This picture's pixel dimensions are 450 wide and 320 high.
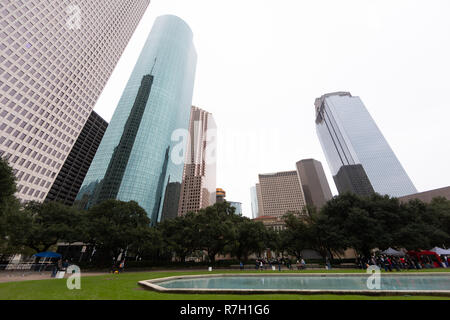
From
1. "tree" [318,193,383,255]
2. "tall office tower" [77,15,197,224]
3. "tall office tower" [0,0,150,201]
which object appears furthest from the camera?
"tall office tower" [77,15,197,224]

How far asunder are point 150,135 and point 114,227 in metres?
81.5

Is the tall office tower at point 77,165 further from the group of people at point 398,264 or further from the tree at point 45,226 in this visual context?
the group of people at point 398,264

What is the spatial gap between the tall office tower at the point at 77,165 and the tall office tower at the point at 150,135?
64.1 ft

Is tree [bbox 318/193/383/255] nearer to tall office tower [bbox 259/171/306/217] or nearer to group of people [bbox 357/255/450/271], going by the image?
group of people [bbox 357/255/450/271]

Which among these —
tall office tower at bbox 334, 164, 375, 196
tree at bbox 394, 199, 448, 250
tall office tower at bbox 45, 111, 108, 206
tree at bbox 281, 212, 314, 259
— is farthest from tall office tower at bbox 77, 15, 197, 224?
tall office tower at bbox 334, 164, 375, 196

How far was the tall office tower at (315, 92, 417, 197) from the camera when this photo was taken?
136m

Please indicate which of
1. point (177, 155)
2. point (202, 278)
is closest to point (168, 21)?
point (177, 155)

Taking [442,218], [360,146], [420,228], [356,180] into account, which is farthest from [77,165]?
[360,146]

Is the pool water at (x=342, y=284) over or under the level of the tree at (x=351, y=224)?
under

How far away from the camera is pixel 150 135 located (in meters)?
109

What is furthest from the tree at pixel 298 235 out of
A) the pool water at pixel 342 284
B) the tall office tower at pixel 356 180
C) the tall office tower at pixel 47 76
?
the tall office tower at pixel 356 180

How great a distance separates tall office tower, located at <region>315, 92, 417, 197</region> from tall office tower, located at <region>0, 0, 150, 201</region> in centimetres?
17872

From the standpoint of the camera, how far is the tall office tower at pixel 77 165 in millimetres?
104750
